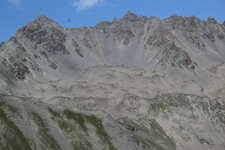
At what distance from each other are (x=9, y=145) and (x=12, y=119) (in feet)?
42.7

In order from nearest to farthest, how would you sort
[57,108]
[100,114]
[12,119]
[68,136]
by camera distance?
1. [12,119]
2. [68,136]
3. [57,108]
4. [100,114]

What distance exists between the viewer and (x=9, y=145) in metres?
129

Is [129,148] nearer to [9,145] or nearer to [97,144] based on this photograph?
[97,144]

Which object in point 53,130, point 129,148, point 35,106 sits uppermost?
point 35,106

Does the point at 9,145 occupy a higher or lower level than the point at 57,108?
lower

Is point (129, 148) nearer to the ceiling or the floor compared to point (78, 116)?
nearer to the floor

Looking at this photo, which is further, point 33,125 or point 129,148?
point 129,148

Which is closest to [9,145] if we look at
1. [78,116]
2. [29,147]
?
[29,147]

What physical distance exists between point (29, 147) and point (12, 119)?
1162 centimetres

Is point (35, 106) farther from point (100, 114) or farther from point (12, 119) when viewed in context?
point (100, 114)

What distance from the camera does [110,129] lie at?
541 feet

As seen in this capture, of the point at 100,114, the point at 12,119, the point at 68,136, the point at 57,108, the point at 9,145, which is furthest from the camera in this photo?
the point at 100,114

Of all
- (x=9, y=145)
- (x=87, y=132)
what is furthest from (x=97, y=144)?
(x=9, y=145)

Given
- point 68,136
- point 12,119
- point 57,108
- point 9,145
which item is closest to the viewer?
point 9,145
